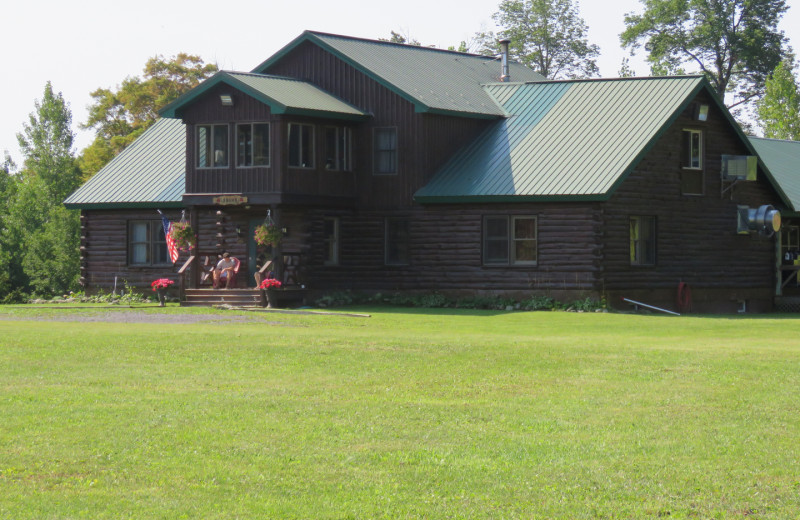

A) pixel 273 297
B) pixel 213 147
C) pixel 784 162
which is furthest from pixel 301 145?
pixel 784 162

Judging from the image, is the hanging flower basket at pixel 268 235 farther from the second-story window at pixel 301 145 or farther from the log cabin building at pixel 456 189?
the second-story window at pixel 301 145

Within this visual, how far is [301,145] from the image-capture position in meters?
36.1

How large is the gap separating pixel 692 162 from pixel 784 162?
10013 millimetres

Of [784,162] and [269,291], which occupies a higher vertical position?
[784,162]

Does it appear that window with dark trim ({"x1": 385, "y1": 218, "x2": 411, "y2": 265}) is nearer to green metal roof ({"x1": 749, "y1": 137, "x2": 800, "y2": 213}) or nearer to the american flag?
the american flag

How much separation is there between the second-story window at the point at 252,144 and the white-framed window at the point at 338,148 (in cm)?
204

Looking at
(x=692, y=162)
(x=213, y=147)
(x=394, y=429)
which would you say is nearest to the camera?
A: (x=394, y=429)

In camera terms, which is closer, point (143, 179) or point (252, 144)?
point (252, 144)

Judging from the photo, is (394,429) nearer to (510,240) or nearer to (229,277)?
(510,240)

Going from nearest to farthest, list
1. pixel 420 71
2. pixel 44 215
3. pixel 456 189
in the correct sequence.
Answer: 1. pixel 456 189
2. pixel 420 71
3. pixel 44 215

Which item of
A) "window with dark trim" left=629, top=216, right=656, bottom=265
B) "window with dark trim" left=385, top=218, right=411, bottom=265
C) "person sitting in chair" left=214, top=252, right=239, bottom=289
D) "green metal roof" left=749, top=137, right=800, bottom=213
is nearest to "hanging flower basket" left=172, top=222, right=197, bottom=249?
"person sitting in chair" left=214, top=252, right=239, bottom=289

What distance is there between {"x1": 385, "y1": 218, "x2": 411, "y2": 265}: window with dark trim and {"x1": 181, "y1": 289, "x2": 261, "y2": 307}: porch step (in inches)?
189

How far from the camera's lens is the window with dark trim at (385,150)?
124ft

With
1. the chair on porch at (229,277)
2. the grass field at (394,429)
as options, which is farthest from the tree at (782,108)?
the grass field at (394,429)
